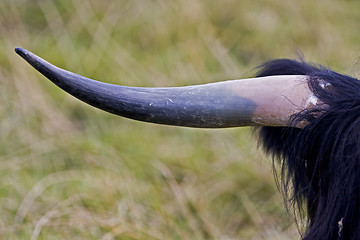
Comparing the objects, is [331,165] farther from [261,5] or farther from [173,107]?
[261,5]

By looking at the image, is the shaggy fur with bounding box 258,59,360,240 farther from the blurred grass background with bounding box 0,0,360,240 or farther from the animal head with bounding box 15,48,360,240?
the blurred grass background with bounding box 0,0,360,240

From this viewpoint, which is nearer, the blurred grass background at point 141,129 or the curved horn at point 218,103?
the curved horn at point 218,103

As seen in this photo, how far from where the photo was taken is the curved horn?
178cm

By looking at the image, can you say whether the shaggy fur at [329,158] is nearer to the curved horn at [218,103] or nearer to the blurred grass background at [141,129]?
the curved horn at [218,103]

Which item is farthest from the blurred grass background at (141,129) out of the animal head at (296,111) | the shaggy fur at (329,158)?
the animal head at (296,111)

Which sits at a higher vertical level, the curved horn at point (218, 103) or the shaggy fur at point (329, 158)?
the curved horn at point (218, 103)

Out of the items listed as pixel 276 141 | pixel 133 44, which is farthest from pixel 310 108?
pixel 133 44

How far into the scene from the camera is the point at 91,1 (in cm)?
571

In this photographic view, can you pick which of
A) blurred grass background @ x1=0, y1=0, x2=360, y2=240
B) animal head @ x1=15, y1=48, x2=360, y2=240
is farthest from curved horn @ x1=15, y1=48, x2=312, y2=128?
blurred grass background @ x1=0, y1=0, x2=360, y2=240

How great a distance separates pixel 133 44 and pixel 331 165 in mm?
3864

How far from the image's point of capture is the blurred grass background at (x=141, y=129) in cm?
336

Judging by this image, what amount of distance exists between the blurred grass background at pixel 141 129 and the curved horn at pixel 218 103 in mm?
887

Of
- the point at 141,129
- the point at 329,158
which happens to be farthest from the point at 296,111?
the point at 141,129

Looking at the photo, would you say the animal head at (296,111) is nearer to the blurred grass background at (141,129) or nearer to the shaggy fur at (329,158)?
the shaggy fur at (329,158)
